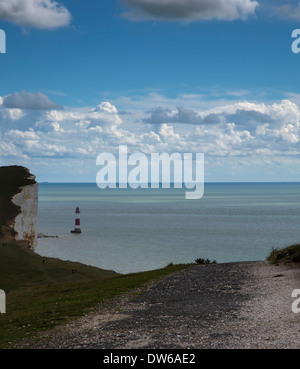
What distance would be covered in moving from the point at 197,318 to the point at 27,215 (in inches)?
2671

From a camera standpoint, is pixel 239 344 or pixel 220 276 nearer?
pixel 239 344

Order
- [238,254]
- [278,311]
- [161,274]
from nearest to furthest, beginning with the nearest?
[278,311], [161,274], [238,254]

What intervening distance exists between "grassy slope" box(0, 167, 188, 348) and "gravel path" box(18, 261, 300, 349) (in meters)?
1.69

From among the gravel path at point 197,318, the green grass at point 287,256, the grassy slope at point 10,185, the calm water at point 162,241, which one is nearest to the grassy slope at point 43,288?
the grassy slope at point 10,185

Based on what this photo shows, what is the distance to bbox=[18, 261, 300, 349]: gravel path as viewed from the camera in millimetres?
16859

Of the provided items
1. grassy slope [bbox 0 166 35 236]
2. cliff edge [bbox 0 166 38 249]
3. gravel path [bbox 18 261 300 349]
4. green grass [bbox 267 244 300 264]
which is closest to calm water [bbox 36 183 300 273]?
cliff edge [bbox 0 166 38 249]

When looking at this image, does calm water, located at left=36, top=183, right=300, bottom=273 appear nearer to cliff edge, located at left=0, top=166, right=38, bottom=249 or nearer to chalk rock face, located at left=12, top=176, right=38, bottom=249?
chalk rock face, located at left=12, top=176, right=38, bottom=249

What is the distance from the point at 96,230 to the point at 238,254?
5349cm

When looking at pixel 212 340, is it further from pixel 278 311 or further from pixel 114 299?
pixel 114 299

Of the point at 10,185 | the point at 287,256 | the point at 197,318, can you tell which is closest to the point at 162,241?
the point at 10,185

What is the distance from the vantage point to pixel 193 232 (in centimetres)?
11675

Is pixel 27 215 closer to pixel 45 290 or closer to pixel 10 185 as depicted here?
pixel 10 185

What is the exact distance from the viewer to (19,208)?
3258 inches
